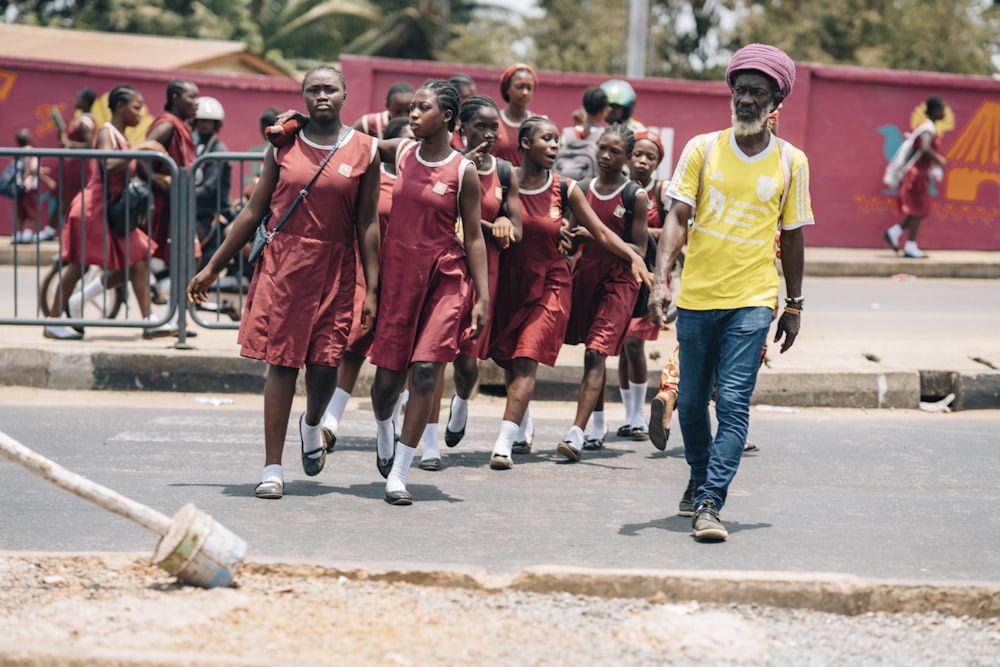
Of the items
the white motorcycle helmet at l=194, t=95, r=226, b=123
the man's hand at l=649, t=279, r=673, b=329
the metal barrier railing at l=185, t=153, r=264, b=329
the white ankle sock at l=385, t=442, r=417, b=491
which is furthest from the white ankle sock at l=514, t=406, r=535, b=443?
the white motorcycle helmet at l=194, t=95, r=226, b=123

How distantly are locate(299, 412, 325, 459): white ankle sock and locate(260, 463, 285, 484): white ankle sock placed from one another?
0.79ft

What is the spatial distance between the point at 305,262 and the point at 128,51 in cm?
2322

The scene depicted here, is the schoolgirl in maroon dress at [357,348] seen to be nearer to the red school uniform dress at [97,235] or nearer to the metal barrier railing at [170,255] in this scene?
the metal barrier railing at [170,255]

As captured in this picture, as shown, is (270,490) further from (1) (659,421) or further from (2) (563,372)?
(2) (563,372)

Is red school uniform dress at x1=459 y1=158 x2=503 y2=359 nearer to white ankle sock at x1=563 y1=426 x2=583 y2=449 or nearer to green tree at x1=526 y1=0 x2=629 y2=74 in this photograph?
white ankle sock at x1=563 y1=426 x2=583 y2=449

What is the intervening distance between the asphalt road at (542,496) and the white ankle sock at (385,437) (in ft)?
0.55

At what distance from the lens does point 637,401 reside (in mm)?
8195

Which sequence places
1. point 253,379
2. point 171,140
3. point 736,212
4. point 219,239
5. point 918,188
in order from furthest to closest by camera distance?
point 918,188 → point 219,239 → point 171,140 → point 253,379 → point 736,212

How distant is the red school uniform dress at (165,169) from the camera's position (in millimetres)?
10312

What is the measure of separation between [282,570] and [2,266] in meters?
14.1

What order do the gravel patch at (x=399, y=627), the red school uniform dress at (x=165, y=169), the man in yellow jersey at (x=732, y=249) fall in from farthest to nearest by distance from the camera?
the red school uniform dress at (x=165, y=169) → the man in yellow jersey at (x=732, y=249) → the gravel patch at (x=399, y=627)

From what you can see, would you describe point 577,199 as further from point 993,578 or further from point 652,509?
→ point 993,578

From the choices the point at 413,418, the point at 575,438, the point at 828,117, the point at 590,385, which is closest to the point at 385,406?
the point at 413,418

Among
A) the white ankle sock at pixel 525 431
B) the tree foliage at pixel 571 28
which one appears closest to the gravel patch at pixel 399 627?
the white ankle sock at pixel 525 431
